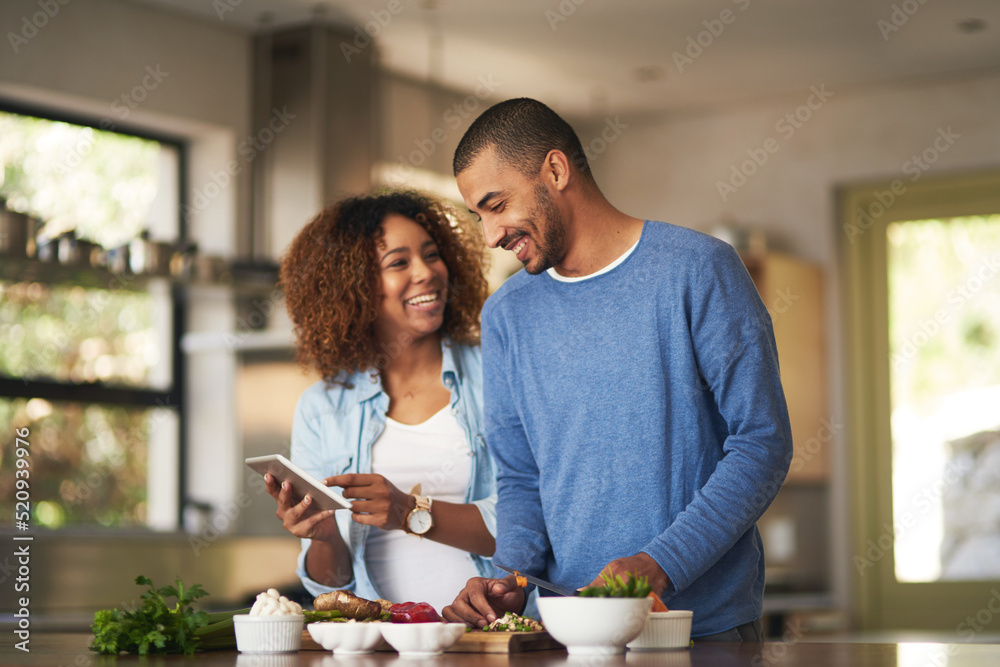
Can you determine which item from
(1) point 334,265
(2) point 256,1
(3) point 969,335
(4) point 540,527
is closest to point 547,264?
(4) point 540,527

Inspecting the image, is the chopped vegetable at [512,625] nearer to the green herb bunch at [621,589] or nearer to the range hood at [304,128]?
the green herb bunch at [621,589]

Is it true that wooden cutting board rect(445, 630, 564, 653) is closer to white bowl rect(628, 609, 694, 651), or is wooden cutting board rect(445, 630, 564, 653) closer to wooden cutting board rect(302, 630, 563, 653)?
wooden cutting board rect(302, 630, 563, 653)

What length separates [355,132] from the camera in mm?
4750

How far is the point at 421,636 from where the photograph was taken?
4.84 feet

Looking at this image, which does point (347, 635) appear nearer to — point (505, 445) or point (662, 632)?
point (662, 632)

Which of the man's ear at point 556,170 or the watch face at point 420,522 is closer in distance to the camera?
the man's ear at point 556,170

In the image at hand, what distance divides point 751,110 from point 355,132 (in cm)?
234

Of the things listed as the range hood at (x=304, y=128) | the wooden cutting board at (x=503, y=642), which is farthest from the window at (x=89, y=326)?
the wooden cutting board at (x=503, y=642)

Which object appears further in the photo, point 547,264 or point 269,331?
point 269,331

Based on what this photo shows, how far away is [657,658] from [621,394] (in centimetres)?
50

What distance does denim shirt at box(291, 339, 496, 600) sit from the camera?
2.20m

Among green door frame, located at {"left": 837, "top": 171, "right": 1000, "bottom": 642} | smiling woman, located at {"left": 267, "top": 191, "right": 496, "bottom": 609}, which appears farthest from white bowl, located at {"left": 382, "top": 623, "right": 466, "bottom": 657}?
green door frame, located at {"left": 837, "top": 171, "right": 1000, "bottom": 642}

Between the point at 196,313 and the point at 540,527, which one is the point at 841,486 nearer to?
the point at 196,313

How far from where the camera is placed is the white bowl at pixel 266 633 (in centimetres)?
157
